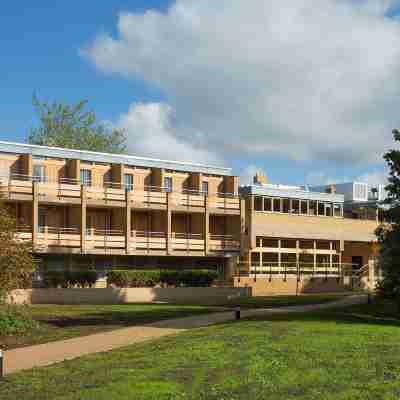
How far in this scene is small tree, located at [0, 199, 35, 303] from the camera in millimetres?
23703

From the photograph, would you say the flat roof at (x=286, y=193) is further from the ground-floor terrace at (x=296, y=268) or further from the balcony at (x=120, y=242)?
the balcony at (x=120, y=242)

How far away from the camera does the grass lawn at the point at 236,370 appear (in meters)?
12.9

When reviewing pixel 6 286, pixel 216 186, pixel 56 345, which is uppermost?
pixel 216 186

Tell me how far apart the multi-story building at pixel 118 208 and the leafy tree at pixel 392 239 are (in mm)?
23155

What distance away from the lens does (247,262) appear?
56.3 metres

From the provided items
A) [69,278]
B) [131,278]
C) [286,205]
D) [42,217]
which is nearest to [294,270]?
[286,205]

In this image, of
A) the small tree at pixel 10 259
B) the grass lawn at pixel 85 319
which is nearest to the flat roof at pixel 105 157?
the grass lawn at pixel 85 319

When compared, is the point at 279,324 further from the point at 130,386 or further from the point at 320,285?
the point at 320,285

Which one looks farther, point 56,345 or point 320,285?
point 320,285

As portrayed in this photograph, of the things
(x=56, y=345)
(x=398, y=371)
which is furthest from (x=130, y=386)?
(x=56, y=345)

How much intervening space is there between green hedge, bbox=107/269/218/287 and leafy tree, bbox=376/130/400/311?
1909 centimetres

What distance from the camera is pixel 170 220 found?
5294 centimetres

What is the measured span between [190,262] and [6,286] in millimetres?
32372

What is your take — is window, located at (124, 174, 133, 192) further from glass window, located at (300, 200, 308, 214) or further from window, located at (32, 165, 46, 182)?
glass window, located at (300, 200, 308, 214)
